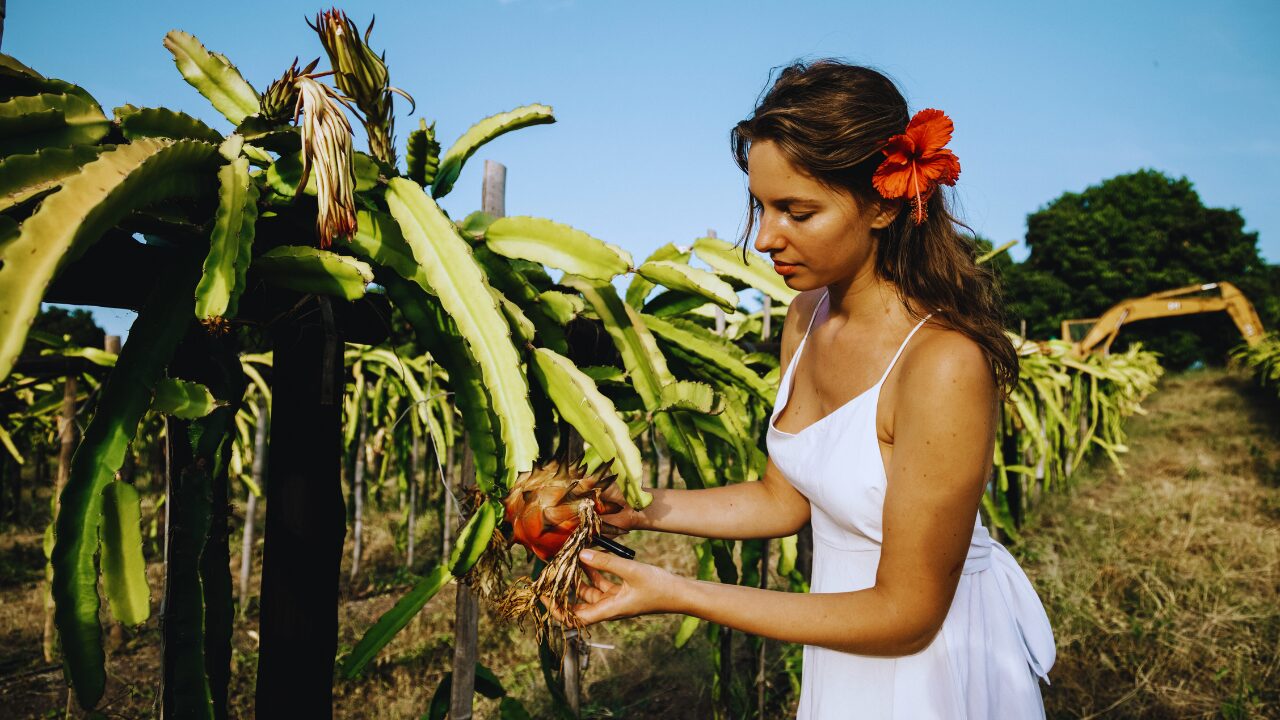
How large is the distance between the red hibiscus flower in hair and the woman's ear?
45 millimetres

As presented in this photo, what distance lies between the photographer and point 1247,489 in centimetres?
618

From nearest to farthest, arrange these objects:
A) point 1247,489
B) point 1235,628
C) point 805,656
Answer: point 805,656 < point 1235,628 < point 1247,489

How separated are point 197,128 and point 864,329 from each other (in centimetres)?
98

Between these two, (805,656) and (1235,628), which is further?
(1235,628)

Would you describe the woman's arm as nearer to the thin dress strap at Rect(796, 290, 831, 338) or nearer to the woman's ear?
the woman's ear

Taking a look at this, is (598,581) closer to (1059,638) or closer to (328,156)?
(328,156)

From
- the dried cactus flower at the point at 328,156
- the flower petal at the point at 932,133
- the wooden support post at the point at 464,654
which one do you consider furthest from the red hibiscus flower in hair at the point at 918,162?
the wooden support post at the point at 464,654

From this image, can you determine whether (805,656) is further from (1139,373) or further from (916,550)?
(1139,373)

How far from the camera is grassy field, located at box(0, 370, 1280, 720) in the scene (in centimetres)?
292

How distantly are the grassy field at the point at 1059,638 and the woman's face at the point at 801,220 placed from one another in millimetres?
1100

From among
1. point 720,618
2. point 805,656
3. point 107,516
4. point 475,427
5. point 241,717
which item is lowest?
point 241,717

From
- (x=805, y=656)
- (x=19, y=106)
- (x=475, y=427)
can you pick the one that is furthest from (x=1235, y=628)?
(x=19, y=106)

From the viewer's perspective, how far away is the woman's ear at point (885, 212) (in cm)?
112

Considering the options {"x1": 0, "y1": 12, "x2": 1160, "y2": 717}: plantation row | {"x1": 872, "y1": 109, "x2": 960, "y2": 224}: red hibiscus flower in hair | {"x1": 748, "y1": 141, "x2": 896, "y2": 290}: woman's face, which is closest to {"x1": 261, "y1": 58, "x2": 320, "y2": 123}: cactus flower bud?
{"x1": 0, "y1": 12, "x2": 1160, "y2": 717}: plantation row
